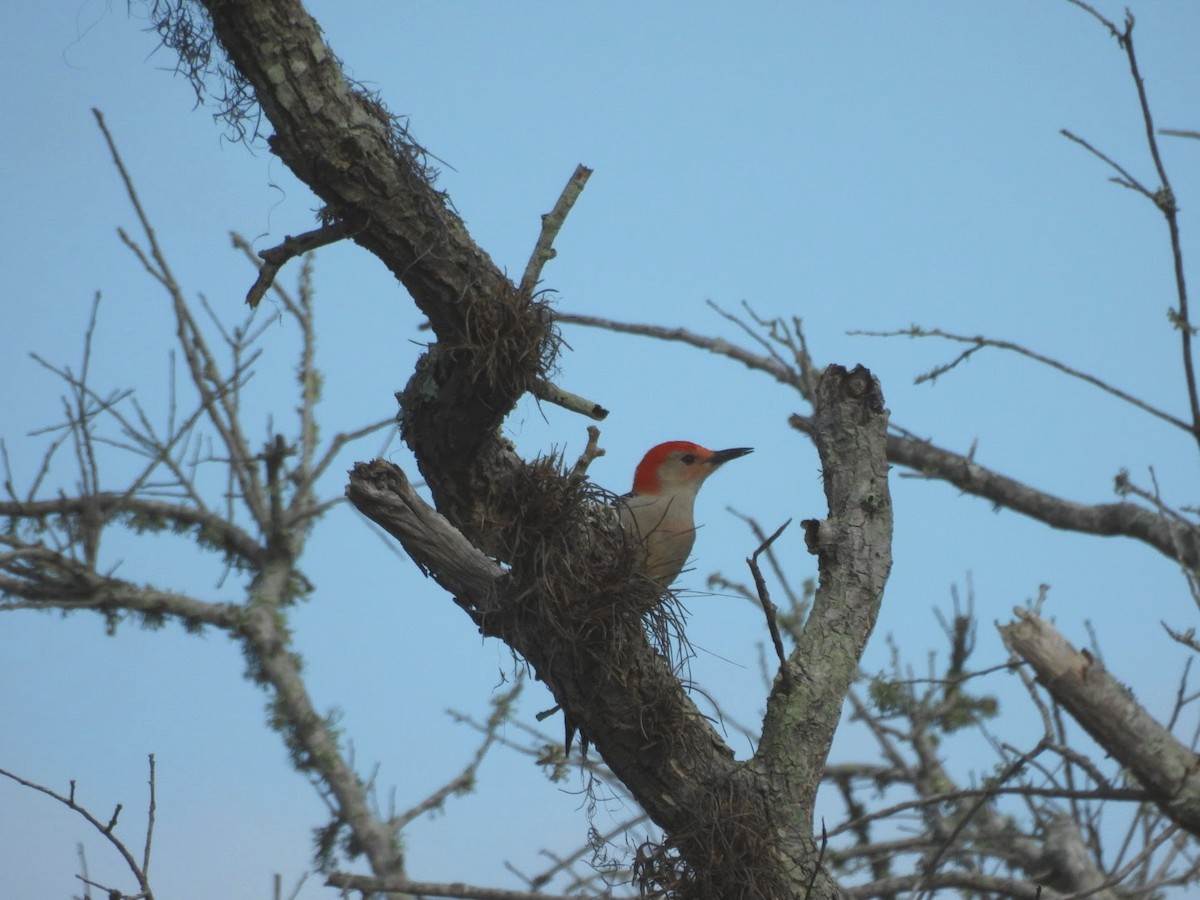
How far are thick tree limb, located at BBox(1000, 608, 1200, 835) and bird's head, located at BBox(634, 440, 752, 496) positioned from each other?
4.75 feet

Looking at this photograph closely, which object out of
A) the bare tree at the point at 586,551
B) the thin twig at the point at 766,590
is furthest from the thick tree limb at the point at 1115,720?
the thin twig at the point at 766,590

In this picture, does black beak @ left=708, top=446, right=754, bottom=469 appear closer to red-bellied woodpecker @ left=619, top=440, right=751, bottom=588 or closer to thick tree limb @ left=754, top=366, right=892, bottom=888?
red-bellied woodpecker @ left=619, top=440, right=751, bottom=588

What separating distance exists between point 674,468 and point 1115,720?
2.10 metres

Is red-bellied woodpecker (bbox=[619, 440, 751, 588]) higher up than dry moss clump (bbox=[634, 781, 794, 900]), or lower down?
higher up

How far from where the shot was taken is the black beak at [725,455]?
17.4ft

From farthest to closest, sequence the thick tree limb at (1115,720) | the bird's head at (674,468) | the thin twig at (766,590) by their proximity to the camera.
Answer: the bird's head at (674,468) < the thick tree limb at (1115,720) < the thin twig at (766,590)

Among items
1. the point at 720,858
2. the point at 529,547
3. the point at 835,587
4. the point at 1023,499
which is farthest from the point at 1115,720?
the point at 1023,499

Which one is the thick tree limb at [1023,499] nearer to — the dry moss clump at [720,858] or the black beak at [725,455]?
the black beak at [725,455]

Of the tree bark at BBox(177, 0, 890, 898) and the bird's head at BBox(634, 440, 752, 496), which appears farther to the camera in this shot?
the bird's head at BBox(634, 440, 752, 496)

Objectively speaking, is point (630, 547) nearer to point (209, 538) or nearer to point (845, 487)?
point (845, 487)

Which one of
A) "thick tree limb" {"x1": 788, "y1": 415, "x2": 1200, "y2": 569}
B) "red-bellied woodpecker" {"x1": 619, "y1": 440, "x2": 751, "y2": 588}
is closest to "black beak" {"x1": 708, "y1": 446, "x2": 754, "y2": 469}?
"red-bellied woodpecker" {"x1": 619, "y1": 440, "x2": 751, "y2": 588}

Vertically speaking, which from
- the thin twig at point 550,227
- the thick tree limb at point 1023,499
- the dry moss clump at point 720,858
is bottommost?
the dry moss clump at point 720,858

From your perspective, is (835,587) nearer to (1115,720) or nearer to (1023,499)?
(1115,720)

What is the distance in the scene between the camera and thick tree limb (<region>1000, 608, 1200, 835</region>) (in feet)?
16.3
